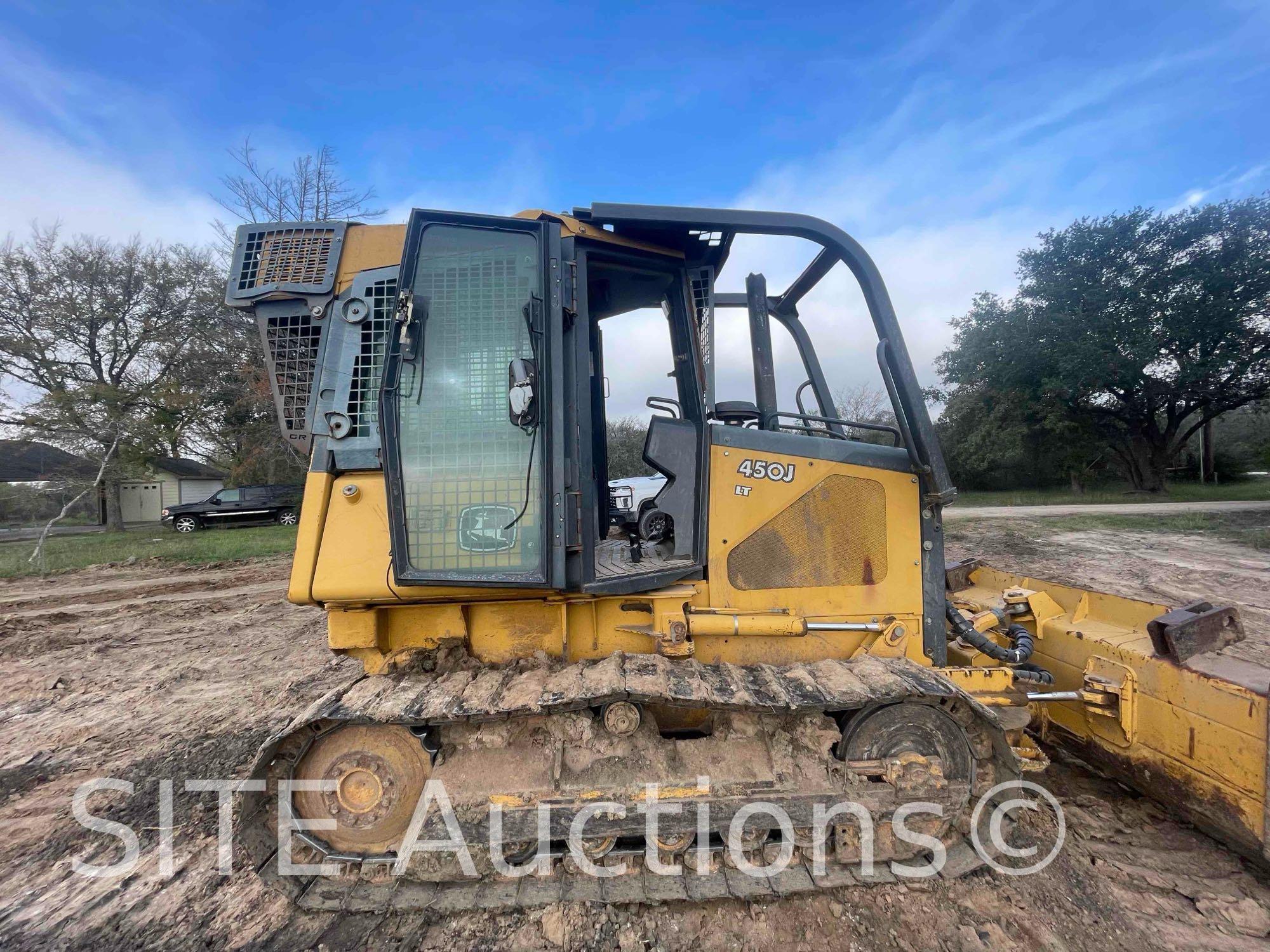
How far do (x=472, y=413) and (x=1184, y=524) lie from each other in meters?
17.7

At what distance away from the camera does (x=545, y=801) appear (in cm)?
238

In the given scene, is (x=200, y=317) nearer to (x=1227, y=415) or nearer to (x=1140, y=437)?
(x=1140, y=437)

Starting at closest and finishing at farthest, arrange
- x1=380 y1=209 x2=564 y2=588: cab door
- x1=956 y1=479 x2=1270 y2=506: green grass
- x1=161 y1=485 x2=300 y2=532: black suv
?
x1=380 y1=209 x2=564 y2=588: cab door < x1=161 y1=485 x2=300 y2=532: black suv < x1=956 y1=479 x2=1270 y2=506: green grass

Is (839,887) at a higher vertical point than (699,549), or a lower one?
lower

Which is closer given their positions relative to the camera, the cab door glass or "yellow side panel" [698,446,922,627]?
the cab door glass

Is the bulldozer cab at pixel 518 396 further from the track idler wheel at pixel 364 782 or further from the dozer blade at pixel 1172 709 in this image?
the dozer blade at pixel 1172 709

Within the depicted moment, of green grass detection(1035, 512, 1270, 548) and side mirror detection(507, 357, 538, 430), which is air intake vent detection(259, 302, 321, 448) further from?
green grass detection(1035, 512, 1270, 548)

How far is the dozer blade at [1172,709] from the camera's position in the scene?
2436 millimetres

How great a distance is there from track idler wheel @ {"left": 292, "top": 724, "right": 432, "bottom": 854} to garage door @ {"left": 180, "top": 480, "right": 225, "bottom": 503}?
36484 millimetres

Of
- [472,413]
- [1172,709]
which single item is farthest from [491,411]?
[1172,709]

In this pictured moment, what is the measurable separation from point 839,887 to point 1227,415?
5132cm

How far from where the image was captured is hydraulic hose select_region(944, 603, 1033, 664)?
312 cm

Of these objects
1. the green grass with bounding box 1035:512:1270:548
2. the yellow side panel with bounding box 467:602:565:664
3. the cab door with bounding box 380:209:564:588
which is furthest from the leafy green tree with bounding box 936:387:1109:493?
the cab door with bounding box 380:209:564:588

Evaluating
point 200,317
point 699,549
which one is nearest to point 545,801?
point 699,549
